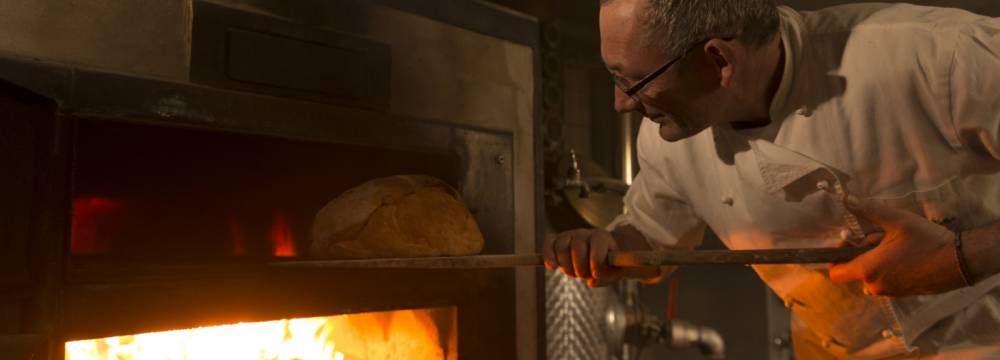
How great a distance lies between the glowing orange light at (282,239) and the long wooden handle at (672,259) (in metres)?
0.30

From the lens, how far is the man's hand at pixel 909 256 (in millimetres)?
1228

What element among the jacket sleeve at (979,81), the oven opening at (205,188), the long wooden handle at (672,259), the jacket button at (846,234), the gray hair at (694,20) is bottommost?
the long wooden handle at (672,259)

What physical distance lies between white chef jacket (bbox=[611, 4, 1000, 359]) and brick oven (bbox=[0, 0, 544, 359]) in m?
0.55

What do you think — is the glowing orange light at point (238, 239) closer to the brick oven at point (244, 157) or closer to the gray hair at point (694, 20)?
the brick oven at point (244, 157)

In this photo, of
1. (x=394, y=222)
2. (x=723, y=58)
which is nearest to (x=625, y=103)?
(x=723, y=58)

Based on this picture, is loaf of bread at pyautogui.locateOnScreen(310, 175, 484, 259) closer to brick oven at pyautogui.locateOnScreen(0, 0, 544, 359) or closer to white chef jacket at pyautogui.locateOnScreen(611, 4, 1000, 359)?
brick oven at pyautogui.locateOnScreen(0, 0, 544, 359)

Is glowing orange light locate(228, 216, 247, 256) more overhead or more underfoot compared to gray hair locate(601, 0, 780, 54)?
more underfoot

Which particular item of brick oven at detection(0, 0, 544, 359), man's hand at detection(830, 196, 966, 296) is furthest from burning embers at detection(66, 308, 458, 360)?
man's hand at detection(830, 196, 966, 296)

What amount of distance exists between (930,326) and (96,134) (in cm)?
160

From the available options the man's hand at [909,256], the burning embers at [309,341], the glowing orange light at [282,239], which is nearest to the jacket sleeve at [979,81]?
the man's hand at [909,256]

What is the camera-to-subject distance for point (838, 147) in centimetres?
151

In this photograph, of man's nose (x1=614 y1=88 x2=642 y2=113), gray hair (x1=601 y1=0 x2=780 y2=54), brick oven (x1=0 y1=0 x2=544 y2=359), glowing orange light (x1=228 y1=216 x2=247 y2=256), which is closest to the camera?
brick oven (x1=0 y1=0 x2=544 y2=359)

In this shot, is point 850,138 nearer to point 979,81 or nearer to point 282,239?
point 979,81

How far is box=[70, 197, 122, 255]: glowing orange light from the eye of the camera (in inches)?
59.0
